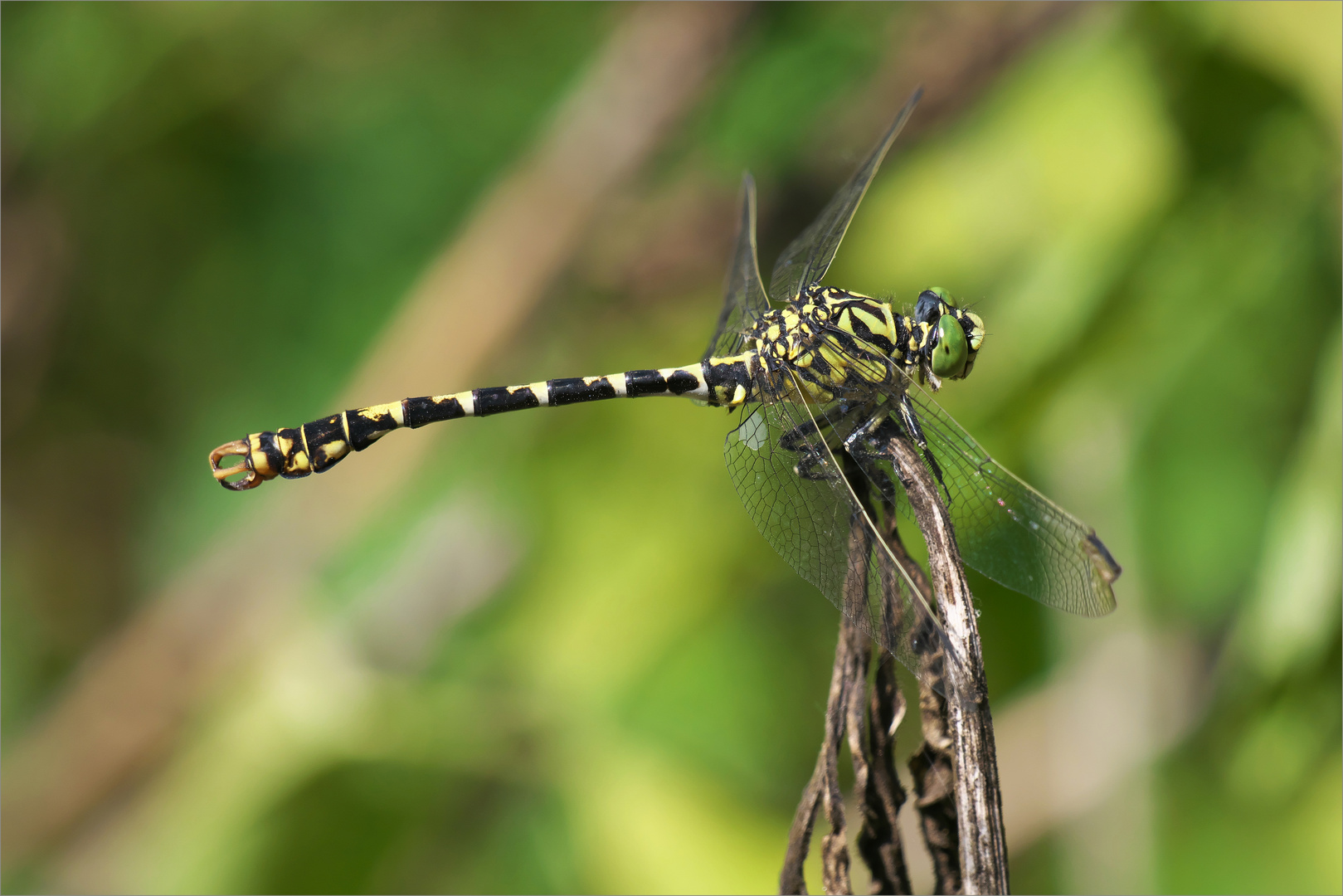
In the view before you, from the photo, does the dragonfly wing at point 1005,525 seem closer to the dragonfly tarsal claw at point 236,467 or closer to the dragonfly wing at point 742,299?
the dragonfly wing at point 742,299

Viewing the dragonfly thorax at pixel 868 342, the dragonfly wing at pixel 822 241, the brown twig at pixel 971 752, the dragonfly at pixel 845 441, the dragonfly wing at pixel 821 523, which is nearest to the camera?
the brown twig at pixel 971 752

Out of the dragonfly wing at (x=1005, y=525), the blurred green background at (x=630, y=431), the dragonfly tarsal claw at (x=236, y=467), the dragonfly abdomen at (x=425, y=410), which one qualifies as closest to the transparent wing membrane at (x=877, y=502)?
the dragonfly wing at (x=1005, y=525)

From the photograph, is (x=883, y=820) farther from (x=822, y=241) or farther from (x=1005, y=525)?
(x=822, y=241)

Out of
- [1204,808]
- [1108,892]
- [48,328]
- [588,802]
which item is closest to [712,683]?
[588,802]

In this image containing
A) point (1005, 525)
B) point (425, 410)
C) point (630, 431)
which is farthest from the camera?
point (630, 431)

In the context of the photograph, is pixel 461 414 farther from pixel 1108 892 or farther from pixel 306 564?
pixel 1108 892

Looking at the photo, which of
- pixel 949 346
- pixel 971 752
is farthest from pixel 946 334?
pixel 971 752

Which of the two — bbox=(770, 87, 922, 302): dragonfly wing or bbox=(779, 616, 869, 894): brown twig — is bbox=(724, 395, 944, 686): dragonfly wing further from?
bbox=(770, 87, 922, 302): dragonfly wing
